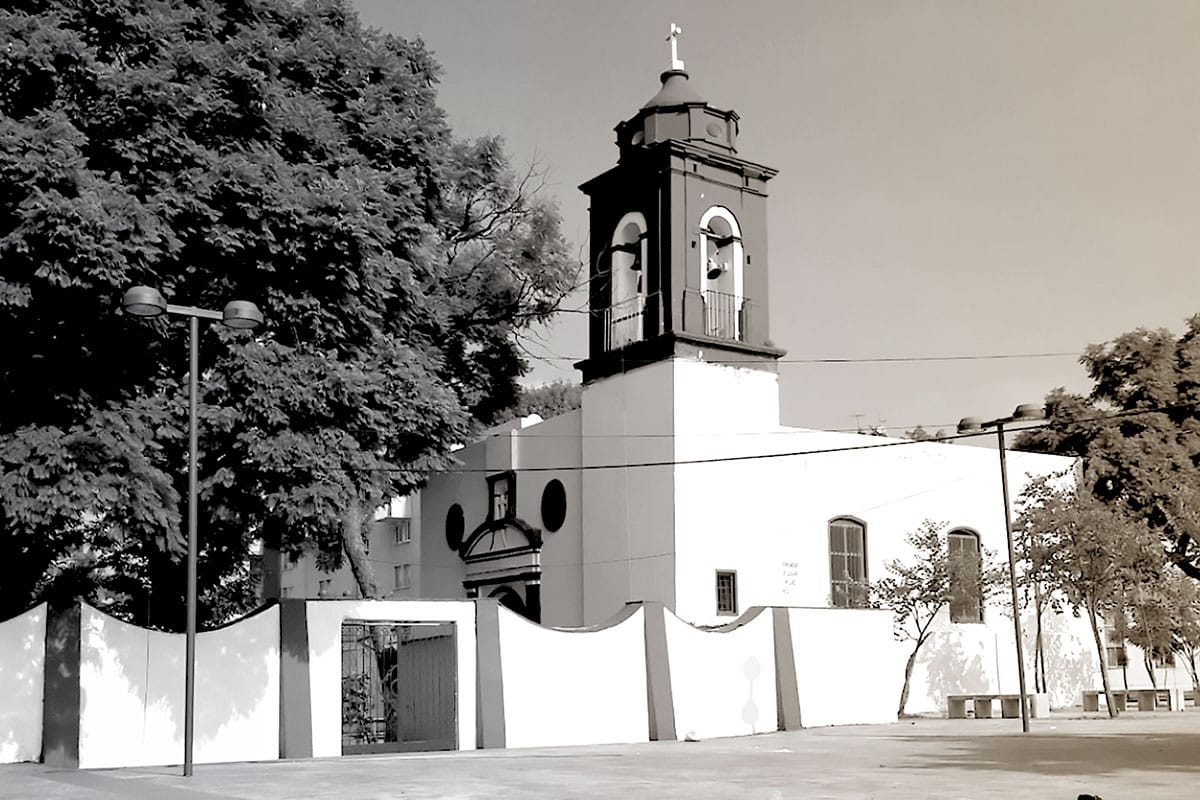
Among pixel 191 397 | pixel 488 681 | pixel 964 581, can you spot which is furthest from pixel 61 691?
pixel 964 581

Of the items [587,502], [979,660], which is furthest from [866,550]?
[587,502]

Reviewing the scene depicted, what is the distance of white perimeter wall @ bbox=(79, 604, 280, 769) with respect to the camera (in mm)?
19062

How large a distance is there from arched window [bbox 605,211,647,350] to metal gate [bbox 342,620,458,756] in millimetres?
8399

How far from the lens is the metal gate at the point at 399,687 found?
75.5ft

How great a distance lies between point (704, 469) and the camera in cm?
2814

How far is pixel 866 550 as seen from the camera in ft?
101

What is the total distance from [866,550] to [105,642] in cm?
1728

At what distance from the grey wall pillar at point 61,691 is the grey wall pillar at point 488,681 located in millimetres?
6085

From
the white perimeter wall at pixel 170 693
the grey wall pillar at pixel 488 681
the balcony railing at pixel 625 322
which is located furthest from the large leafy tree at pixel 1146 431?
the white perimeter wall at pixel 170 693

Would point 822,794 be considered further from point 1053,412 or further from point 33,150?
point 1053,412

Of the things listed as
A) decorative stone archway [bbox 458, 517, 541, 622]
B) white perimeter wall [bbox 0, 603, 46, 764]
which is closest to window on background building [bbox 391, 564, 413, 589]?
decorative stone archway [bbox 458, 517, 541, 622]

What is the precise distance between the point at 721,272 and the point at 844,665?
883 centimetres

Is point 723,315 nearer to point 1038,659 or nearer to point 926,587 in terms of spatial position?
point 926,587

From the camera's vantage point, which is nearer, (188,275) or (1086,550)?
(188,275)
